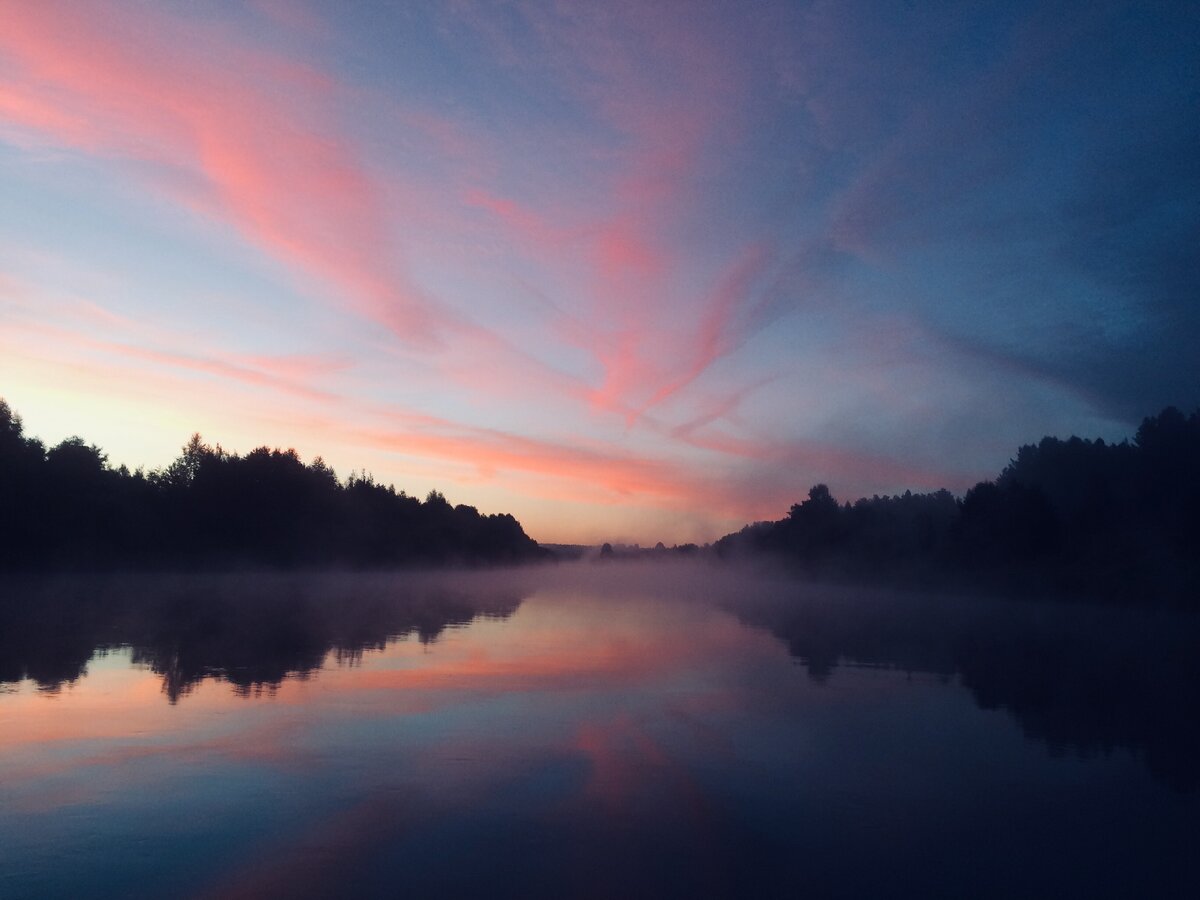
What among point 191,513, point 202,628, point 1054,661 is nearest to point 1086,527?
point 1054,661

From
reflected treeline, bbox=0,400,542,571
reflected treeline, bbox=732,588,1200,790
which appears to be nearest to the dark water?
reflected treeline, bbox=732,588,1200,790

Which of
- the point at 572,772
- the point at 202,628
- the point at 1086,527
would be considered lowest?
the point at 572,772

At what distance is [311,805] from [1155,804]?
11916 mm

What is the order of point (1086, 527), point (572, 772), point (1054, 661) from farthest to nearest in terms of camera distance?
point (1086, 527), point (1054, 661), point (572, 772)

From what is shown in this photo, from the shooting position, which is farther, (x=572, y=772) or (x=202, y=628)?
(x=202, y=628)

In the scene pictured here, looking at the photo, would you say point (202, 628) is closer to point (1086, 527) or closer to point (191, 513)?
point (191, 513)

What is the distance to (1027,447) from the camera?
4651 inches

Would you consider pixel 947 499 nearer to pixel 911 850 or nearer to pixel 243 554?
pixel 243 554

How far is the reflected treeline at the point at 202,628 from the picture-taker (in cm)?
2022

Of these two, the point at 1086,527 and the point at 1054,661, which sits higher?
the point at 1086,527

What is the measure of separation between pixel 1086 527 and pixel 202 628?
Answer: 71.4m

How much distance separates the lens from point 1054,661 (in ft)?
93.7

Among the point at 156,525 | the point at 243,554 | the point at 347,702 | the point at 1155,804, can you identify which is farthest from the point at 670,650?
the point at 243,554

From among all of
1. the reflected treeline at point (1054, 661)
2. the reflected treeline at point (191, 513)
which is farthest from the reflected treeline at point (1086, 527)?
the reflected treeline at point (191, 513)
